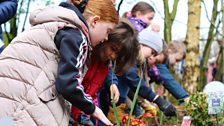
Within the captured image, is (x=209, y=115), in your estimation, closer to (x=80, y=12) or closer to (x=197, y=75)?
(x=80, y=12)

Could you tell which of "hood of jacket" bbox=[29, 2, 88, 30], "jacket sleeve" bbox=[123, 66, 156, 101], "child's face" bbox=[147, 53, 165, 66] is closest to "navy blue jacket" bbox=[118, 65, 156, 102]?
"jacket sleeve" bbox=[123, 66, 156, 101]

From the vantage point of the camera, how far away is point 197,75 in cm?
845

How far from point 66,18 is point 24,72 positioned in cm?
32

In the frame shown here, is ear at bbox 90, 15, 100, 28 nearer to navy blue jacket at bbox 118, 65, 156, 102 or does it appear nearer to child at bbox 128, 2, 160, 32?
navy blue jacket at bbox 118, 65, 156, 102

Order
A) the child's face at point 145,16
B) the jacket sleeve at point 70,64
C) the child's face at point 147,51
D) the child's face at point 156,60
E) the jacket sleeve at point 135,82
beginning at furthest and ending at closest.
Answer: the child's face at point 145,16 < the child's face at point 156,60 < the child's face at point 147,51 < the jacket sleeve at point 135,82 < the jacket sleeve at point 70,64

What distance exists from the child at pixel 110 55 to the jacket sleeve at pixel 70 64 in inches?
27.0

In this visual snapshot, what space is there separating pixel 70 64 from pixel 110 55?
847mm

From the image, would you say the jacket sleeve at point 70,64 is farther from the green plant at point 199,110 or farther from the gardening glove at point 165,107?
the gardening glove at point 165,107

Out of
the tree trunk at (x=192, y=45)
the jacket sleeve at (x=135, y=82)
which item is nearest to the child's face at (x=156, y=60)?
the jacket sleeve at (x=135, y=82)

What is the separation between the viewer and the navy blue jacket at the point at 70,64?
258 cm

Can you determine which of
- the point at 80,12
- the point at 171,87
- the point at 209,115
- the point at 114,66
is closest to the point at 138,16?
the point at 171,87

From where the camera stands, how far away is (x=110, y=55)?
11.2ft

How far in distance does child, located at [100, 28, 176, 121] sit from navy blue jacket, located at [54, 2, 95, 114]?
1.48m

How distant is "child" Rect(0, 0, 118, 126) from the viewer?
2.61 meters
